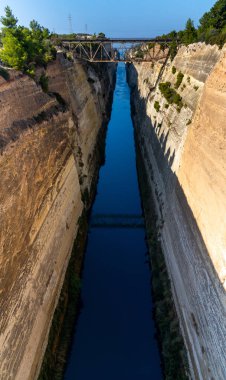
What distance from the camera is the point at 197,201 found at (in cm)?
1395

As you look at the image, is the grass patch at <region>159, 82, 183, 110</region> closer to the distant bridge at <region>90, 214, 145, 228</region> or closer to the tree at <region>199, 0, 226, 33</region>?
the tree at <region>199, 0, 226, 33</region>

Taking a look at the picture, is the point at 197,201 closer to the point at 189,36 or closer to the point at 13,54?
the point at 13,54

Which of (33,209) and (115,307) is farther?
(115,307)

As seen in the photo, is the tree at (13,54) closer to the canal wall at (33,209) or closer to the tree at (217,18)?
the canal wall at (33,209)

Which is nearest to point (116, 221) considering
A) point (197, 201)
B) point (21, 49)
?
point (197, 201)

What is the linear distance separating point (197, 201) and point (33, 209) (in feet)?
22.0

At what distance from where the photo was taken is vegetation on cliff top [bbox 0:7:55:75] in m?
17.2

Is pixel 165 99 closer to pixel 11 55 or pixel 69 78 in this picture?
pixel 69 78

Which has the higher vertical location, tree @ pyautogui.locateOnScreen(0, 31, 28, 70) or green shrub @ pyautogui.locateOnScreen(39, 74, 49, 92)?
tree @ pyautogui.locateOnScreen(0, 31, 28, 70)

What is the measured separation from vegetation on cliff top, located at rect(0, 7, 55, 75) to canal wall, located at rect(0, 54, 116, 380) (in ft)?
2.94

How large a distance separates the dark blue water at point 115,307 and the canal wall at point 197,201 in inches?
84.2

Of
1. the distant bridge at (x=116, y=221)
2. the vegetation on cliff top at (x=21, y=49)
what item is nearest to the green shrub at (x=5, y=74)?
the vegetation on cliff top at (x=21, y=49)

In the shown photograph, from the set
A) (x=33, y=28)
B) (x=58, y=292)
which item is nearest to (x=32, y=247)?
(x=58, y=292)

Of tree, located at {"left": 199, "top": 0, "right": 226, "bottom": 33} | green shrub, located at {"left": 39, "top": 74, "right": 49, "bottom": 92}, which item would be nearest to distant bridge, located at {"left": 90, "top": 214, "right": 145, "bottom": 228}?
green shrub, located at {"left": 39, "top": 74, "right": 49, "bottom": 92}
